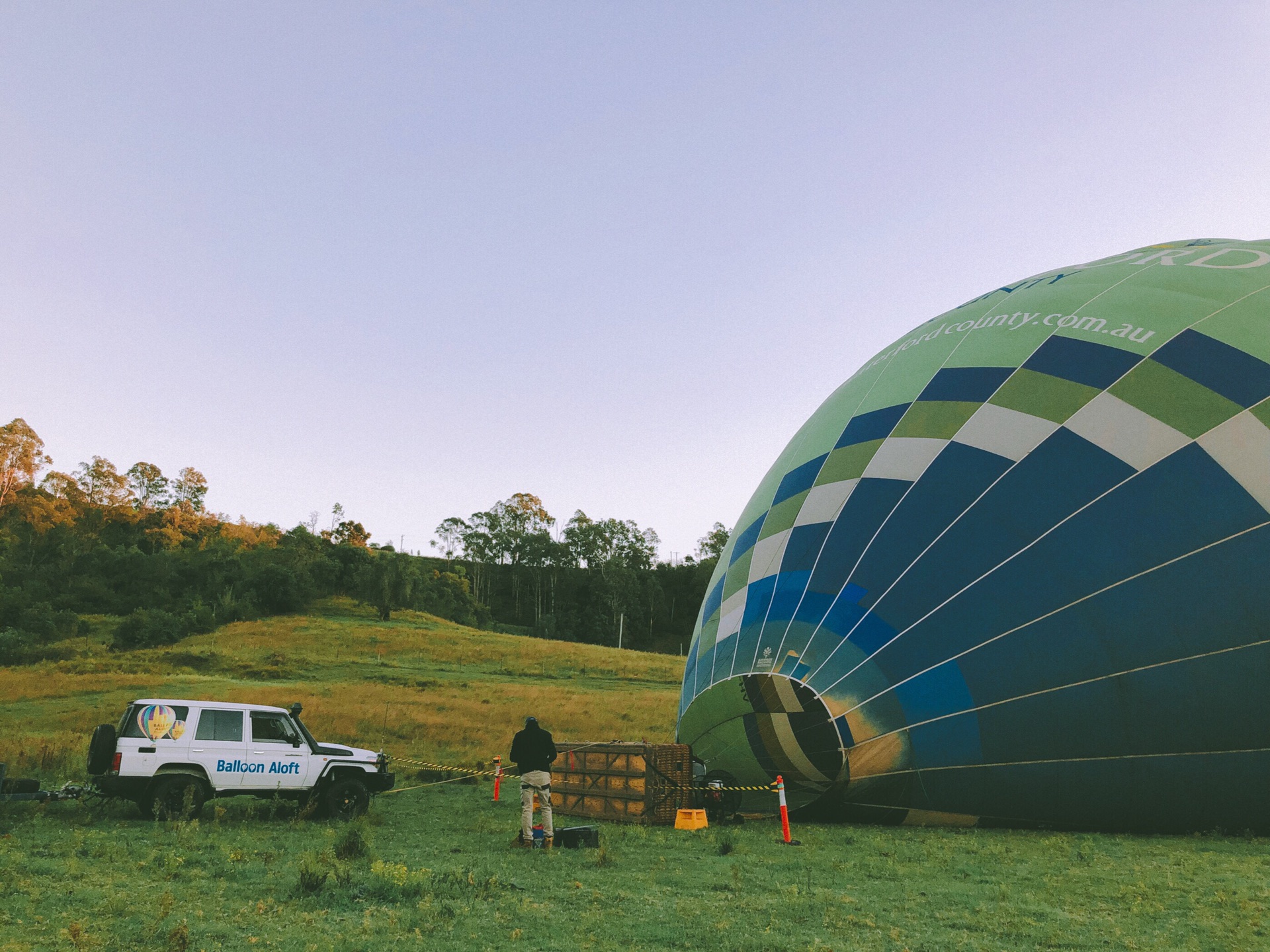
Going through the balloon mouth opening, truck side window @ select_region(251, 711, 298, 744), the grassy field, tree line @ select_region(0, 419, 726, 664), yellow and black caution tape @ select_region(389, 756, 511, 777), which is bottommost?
yellow and black caution tape @ select_region(389, 756, 511, 777)

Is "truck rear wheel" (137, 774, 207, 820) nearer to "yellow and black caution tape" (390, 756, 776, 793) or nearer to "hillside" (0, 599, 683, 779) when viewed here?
"yellow and black caution tape" (390, 756, 776, 793)

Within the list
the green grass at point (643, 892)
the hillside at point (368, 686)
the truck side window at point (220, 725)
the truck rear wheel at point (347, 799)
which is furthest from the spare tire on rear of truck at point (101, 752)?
the hillside at point (368, 686)

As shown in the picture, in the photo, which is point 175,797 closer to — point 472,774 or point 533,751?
point 533,751

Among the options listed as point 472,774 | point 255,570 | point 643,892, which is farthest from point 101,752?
point 255,570

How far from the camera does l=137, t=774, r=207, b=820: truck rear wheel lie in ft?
32.4

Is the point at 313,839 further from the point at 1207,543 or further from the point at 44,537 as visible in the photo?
the point at 44,537

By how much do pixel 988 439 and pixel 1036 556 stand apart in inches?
50.5

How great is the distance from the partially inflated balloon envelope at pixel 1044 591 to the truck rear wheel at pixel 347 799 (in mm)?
4776

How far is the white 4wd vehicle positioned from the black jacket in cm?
360

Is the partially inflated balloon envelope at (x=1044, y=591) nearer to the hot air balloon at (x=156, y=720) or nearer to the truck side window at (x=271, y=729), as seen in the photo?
the truck side window at (x=271, y=729)

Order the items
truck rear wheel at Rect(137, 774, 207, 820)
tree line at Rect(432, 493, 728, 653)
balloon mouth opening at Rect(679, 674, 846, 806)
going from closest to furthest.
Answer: balloon mouth opening at Rect(679, 674, 846, 806)
truck rear wheel at Rect(137, 774, 207, 820)
tree line at Rect(432, 493, 728, 653)

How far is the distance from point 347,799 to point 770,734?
18.8ft

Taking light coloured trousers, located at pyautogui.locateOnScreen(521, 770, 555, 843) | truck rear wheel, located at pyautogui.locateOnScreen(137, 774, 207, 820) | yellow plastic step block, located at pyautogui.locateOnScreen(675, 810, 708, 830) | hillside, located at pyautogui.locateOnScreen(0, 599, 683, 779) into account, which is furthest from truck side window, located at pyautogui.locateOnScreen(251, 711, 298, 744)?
yellow plastic step block, located at pyautogui.locateOnScreen(675, 810, 708, 830)

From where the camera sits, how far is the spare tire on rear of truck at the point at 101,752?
32.5 feet
